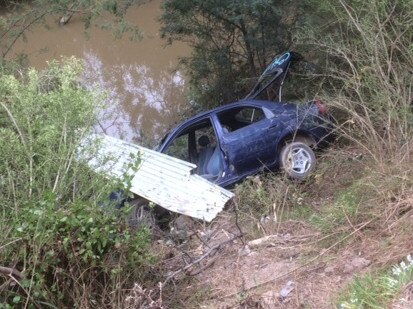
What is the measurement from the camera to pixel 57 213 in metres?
4.53

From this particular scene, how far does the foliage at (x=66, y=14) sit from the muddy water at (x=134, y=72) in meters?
1.01

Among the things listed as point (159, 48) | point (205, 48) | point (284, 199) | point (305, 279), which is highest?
point (159, 48)

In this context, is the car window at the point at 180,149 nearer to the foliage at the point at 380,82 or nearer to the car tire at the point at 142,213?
the car tire at the point at 142,213

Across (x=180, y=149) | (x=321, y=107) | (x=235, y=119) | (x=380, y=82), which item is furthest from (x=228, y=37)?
(x=380, y=82)

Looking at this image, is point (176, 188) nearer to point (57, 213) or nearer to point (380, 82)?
point (380, 82)

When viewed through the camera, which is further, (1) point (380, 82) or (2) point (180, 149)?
(2) point (180, 149)

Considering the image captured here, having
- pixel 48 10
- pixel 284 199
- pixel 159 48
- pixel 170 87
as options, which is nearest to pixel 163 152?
pixel 284 199

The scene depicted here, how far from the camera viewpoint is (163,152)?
26.9 feet

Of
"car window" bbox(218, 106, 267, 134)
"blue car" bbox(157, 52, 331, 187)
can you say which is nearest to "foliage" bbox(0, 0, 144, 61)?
"car window" bbox(218, 106, 267, 134)

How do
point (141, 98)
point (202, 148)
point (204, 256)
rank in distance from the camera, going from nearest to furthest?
1. point (204, 256)
2. point (202, 148)
3. point (141, 98)

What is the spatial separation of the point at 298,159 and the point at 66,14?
5790 millimetres

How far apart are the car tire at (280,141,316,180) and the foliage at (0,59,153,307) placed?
10.3 ft

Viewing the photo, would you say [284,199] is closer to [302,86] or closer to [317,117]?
[317,117]

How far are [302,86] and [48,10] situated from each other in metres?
5.07
